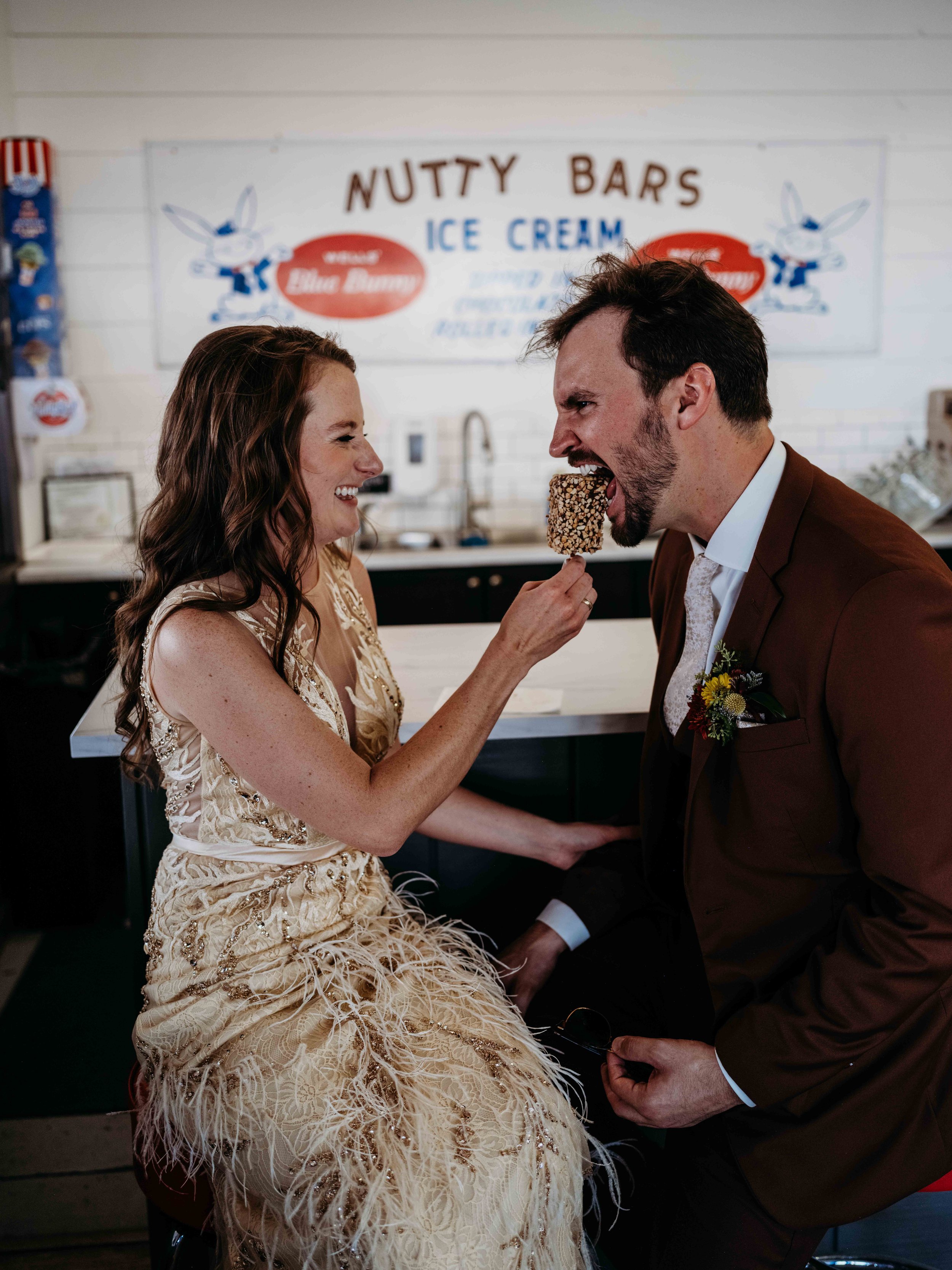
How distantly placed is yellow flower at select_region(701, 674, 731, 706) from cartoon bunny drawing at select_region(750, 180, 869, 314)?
3963 mm

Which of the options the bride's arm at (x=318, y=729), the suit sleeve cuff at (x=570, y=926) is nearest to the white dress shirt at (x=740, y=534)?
the bride's arm at (x=318, y=729)

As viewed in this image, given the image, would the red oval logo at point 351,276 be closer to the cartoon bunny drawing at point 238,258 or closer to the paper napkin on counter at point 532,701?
the cartoon bunny drawing at point 238,258

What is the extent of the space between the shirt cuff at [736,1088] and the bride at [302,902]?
21cm

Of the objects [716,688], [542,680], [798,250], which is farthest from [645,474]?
[798,250]

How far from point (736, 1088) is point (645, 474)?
90 centimetres

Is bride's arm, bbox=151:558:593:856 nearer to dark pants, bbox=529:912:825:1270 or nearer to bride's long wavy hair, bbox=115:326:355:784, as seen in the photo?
bride's long wavy hair, bbox=115:326:355:784

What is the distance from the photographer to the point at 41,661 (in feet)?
12.0

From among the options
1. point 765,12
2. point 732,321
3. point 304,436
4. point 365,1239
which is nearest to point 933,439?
point 765,12

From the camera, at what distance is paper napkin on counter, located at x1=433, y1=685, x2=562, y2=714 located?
1957mm

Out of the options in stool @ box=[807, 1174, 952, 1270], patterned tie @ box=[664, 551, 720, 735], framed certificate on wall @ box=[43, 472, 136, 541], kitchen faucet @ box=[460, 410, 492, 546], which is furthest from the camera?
kitchen faucet @ box=[460, 410, 492, 546]

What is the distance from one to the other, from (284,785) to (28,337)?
363 centimetres

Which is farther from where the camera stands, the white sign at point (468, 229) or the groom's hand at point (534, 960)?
the white sign at point (468, 229)

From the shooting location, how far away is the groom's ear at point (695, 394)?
1.64 meters

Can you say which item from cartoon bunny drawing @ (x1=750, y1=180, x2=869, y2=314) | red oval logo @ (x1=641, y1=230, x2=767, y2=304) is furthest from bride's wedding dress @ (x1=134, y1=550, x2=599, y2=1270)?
cartoon bunny drawing @ (x1=750, y1=180, x2=869, y2=314)
